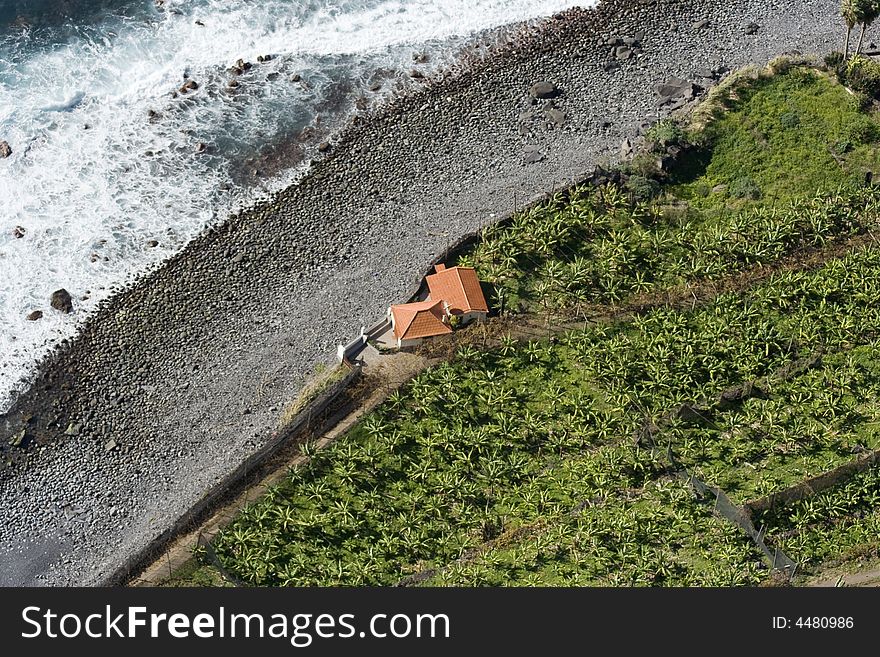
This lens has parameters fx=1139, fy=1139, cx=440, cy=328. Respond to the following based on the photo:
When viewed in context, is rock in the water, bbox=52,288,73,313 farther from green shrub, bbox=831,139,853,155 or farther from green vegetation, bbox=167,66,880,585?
green shrub, bbox=831,139,853,155

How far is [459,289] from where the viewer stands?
6069 cm

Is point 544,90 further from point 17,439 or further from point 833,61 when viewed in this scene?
point 17,439

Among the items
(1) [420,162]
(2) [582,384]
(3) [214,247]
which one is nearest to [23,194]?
(3) [214,247]

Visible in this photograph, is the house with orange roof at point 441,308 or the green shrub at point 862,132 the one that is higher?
the house with orange roof at point 441,308

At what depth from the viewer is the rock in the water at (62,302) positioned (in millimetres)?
63719

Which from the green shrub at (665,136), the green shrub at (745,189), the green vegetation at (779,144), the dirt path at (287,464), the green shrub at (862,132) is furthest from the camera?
the green shrub at (862,132)

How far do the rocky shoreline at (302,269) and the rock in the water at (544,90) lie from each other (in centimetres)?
35

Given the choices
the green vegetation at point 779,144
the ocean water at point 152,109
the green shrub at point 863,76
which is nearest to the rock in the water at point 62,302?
the ocean water at point 152,109

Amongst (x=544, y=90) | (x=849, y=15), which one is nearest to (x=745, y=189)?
(x=849, y=15)

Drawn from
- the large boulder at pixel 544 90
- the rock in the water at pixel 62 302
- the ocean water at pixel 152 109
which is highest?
the ocean water at pixel 152 109

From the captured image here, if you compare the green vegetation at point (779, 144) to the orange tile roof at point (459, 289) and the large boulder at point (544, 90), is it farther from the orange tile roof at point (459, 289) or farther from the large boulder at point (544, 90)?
the orange tile roof at point (459, 289)

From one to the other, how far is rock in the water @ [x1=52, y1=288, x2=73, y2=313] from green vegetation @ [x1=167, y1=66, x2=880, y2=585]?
18130 mm

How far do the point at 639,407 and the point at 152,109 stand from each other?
3734 cm

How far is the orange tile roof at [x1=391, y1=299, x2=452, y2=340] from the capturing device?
59.1m
